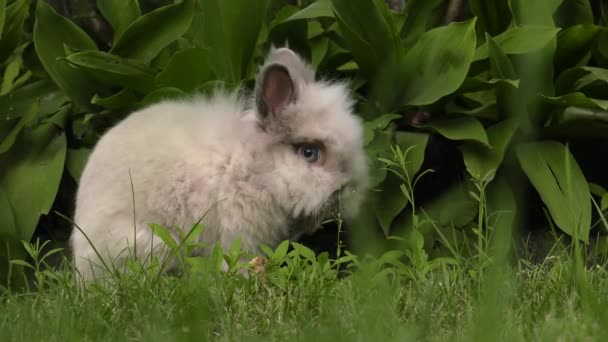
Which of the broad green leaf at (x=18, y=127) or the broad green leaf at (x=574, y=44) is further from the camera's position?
the broad green leaf at (x=18, y=127)

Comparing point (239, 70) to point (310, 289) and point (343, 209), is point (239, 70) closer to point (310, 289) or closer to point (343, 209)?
point (343, 209)

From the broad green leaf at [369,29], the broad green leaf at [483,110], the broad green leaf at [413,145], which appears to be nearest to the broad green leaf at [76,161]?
the broad green leaf at [369,29]

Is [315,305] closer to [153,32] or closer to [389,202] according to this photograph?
[389,202]

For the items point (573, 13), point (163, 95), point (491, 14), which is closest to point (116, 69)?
point (163, 95)

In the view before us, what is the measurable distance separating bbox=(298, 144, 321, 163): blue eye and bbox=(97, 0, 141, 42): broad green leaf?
4.80 feet

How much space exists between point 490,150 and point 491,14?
0.81 metres

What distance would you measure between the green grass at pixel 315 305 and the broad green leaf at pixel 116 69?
1.49 metres

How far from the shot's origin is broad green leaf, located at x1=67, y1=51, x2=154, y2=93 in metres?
4.48

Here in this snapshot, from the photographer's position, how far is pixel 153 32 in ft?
15.6

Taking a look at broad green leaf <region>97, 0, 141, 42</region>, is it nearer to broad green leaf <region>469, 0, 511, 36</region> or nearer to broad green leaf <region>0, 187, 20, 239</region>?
broad green leaf <region>0, 187, 20, 239</region>

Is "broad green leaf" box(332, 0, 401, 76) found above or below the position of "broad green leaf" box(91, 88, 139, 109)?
above

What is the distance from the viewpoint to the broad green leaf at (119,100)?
4.58 metres

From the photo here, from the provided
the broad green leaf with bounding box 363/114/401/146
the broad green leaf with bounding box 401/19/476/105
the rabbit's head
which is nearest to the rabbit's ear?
the rabbit's head

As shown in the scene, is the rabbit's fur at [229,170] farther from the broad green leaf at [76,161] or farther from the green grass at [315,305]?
the broad green leaf at [76,161]
